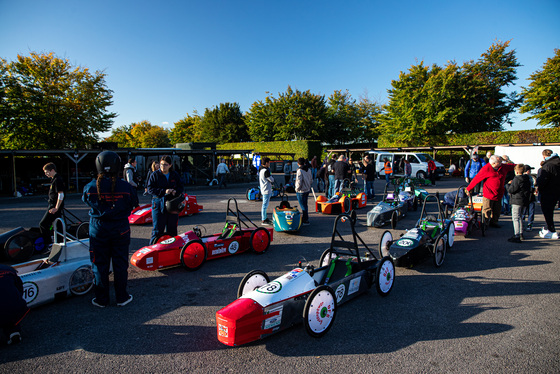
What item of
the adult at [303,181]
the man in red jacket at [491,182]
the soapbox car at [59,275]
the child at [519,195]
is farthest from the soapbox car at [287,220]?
the child at [519,195]

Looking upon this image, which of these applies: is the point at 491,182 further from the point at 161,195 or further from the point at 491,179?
the point at 161,195

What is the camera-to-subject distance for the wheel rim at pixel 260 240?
6543mm

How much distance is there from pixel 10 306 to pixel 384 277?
4.46 m

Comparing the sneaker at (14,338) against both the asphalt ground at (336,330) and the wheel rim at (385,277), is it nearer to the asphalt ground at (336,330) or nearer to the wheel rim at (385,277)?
the asphalt ground at (336,330)

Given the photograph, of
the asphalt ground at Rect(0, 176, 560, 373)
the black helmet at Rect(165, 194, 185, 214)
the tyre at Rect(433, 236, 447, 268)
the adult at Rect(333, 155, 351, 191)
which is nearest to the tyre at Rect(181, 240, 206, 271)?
the asphalt ground at Rect(0, 176, 560, 373)

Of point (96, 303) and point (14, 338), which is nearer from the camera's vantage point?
point (14, 338)

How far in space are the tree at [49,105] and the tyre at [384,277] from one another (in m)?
23.6

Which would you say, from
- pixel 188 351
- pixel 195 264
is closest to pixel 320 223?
pixel 195 264

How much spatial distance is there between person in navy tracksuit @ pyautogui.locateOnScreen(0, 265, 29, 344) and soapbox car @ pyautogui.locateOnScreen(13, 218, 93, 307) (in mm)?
739

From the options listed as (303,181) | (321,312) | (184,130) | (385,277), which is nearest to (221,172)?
(303,181)

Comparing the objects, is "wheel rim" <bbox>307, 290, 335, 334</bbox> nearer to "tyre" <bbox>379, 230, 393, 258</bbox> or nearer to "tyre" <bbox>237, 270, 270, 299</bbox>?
"tyre" <bbox>237, 270, 270, 299</bbox>

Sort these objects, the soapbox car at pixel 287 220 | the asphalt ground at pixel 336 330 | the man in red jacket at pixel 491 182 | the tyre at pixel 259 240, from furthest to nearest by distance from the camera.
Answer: the soapbox car at pixel 287 220, the man in red jacket at pixel 491 182, the tyre at pixel 259 240, the asphalt ground at pixel 336 330

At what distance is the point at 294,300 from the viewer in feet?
11.9

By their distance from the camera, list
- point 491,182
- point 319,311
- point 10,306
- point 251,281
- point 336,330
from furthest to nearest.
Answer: point 491,182, point 251,281, point 336,330, point 319,311, point 10,306
